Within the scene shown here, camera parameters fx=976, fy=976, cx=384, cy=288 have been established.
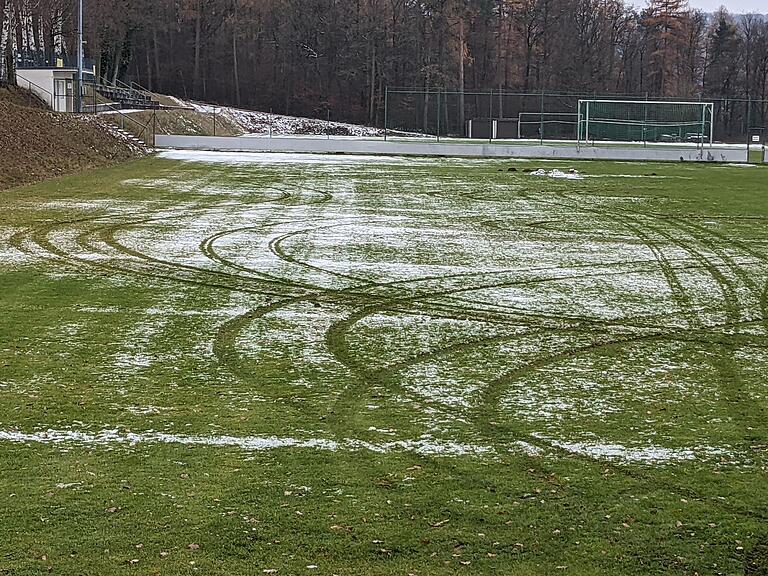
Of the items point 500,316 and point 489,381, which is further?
point 500,316

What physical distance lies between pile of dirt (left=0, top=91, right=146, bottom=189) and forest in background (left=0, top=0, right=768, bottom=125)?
4555cm

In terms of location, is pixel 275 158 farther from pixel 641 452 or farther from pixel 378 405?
pixel 641 452

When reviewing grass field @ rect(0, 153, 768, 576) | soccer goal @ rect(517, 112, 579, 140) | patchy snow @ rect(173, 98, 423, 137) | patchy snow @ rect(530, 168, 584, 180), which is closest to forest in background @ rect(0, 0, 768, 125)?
patchy snow @ rect(173, 98, 423, 137)

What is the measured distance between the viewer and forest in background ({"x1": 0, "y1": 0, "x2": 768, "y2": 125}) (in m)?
87.7

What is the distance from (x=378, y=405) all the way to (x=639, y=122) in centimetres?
5817

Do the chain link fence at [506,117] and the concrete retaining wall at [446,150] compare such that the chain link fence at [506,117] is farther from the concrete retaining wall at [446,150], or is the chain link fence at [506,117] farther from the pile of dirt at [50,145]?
the pile of dirt at [50,145]

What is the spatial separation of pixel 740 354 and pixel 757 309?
7.85ft

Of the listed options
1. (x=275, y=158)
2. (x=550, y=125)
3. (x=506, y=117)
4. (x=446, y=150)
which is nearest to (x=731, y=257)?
(x=275, y=158)

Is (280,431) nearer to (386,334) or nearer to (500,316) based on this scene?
(386,334)

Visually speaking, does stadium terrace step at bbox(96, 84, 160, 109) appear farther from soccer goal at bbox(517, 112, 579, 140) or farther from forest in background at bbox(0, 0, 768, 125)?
soccer goal at bbox(517, 112, 579, 140)

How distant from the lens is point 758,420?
7.16m

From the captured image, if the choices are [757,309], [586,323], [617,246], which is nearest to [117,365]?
[586,323]

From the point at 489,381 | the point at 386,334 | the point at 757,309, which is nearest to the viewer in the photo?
the point at 489,381

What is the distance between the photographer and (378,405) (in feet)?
24.2
